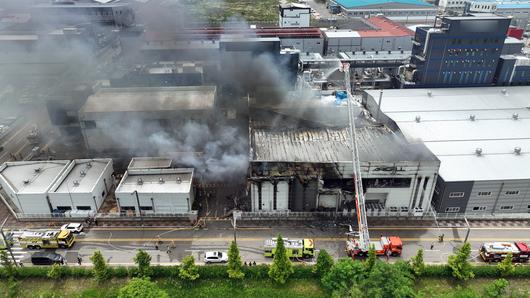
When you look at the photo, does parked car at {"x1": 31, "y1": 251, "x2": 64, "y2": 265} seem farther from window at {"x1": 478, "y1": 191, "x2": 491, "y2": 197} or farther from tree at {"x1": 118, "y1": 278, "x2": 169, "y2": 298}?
window at {"x1": 478, "y1": 191, "x2": 491, "y2": 197}

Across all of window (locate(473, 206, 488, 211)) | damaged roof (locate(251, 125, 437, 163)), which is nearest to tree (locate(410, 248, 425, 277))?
damaged roof (locate(251, 125, 437, 163))

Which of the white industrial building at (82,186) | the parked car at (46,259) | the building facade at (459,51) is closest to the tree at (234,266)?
the parked car at (46,259)

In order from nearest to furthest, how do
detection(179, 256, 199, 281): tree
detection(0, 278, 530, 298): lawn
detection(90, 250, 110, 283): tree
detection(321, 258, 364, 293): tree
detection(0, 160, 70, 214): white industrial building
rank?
detection(321, 258, 364, 293): tree → detection(0, 278, 530, 298): lawn → detection(90, 250, 110, 283): tree → detection(179, 256, 199, 281): tree → detection(0, 160, 70, 214): white industrial building

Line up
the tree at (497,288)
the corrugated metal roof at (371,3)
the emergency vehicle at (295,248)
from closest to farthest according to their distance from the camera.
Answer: the tree at (497,288) → the emergency vehicle at (295,248) → the corrugated metal roof at (371,3)

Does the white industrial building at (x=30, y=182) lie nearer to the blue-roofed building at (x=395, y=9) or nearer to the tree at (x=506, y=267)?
the tree at (x=506, y=267)

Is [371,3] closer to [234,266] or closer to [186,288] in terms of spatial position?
[234,266]
